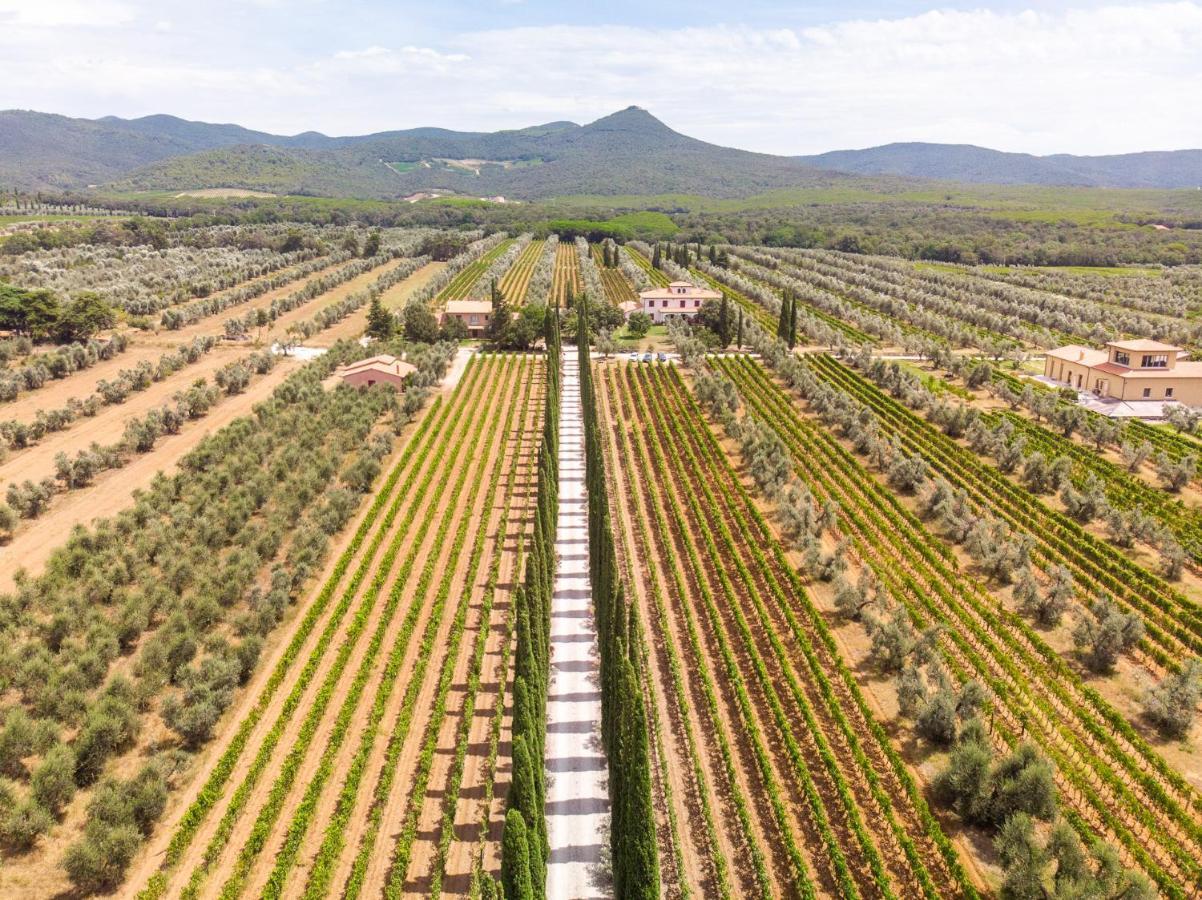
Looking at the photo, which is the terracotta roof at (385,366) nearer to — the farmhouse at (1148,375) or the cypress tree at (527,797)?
the cypress tree at (527,797)

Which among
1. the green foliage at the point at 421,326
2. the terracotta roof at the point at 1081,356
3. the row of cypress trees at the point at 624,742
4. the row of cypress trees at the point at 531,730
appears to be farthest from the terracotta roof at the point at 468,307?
the row of cypress trees at the point at 624,742

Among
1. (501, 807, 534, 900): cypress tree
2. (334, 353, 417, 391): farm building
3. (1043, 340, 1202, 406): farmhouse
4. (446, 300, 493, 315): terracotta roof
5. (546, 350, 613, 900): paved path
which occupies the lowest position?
(546, 350, 613, 900): paved path

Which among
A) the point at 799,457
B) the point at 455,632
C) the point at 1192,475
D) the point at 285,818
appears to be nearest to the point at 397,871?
the point at 285,818

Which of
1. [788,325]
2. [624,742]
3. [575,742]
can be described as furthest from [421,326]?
[624,742]

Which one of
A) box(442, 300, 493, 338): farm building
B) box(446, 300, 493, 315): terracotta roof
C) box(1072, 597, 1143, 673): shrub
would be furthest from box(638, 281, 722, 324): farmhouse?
box(1072, 597, 1143, 673): shrub

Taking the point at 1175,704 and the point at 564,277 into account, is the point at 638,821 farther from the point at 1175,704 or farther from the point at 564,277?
the point at 564,277

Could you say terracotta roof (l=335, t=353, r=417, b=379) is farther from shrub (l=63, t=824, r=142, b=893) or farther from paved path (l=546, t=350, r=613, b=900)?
shrub (l=63, t=824, r=142, b=893)
